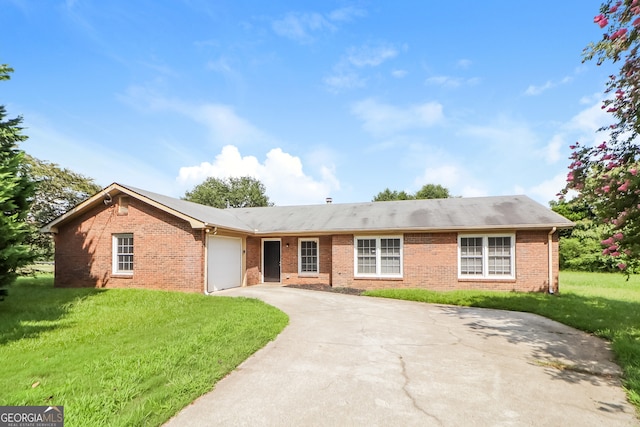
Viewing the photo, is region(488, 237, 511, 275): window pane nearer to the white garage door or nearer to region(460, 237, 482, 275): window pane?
region(460, 237, 482, 275): window pane

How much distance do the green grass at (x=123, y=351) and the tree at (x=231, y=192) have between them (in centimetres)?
4166

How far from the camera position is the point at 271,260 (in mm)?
17688

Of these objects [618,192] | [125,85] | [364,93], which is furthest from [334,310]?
[125,85]

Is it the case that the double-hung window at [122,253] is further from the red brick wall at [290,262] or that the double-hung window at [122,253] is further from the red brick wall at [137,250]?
the red brick wall at [290,262]

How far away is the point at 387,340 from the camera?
22.1 ft

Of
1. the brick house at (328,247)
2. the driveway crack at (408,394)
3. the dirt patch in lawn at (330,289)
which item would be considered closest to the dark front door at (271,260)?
the brick house at (328,247)

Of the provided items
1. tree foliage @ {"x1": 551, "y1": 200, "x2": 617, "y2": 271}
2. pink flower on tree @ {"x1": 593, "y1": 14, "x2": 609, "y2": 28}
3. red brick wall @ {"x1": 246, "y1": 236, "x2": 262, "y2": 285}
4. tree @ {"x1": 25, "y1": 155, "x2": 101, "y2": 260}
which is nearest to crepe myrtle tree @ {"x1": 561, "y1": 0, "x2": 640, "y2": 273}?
pink flower on tree @ {"x1": 593, "y1": 14, "x2": 609, "y2": 28}

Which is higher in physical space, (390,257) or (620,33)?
(620,33)

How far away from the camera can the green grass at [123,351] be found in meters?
3.79

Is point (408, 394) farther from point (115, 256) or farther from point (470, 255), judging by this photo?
point (115, 256)

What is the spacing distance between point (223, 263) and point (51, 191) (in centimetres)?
1483

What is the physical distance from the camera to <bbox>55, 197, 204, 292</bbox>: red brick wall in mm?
13523

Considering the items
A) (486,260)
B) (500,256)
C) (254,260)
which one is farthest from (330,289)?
(500,256)

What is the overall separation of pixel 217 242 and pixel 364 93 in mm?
8681
